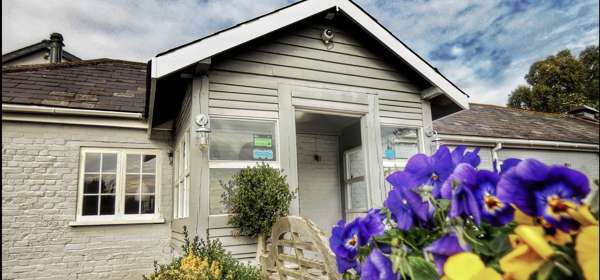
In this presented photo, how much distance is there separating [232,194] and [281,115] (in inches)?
48.3

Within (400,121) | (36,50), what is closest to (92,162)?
(400,121)

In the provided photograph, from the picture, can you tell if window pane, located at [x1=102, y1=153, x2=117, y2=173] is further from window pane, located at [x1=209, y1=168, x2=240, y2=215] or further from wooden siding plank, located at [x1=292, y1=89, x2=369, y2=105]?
wooden siding plank, located at [x1=292, y1=89, x2=369, y2=105]

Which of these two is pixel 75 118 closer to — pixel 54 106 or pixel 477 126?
pixel 54 106

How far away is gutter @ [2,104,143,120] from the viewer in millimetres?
5777

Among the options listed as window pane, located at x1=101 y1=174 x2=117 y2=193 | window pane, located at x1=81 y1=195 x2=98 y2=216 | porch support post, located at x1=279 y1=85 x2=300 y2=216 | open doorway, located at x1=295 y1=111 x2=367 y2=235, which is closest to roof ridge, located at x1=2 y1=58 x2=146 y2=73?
window pane, located at x1=101 y1=174 x2=117 y2=193

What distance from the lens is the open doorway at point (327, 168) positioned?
690cm

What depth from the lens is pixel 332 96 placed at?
5254 mm

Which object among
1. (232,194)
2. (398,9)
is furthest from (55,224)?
(398,9)

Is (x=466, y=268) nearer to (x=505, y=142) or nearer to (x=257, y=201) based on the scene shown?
(x=257, y=201)

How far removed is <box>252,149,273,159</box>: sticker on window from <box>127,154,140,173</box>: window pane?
2968 millimetres

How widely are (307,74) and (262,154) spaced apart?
1346 millimetres

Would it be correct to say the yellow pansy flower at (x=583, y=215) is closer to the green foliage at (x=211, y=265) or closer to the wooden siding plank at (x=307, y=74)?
the green foliage at (x=211, y=265)

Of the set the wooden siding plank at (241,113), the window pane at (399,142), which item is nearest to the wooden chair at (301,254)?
the wooden siding plank at (241,113)

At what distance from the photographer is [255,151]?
4672mm
